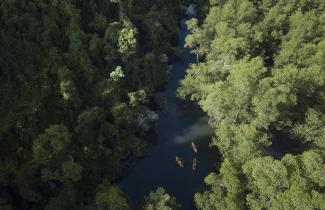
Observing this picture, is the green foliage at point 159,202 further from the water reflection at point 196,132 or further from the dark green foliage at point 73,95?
the water reflection at point 196,132

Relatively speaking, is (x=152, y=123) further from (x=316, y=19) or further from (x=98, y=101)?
(x=316, y=19)

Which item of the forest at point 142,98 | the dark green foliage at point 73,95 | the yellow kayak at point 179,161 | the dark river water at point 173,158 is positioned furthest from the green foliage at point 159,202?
the yellow kayak at point 179,161

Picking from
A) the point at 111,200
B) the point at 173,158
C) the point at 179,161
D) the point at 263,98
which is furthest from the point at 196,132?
the point at 111,200

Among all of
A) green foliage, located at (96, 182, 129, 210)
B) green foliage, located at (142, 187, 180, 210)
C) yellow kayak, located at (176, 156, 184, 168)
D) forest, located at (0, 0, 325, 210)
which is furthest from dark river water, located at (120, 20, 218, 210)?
green foliage, located at (96, 182, 129, 210)

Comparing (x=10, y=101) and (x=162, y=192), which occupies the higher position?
(x=10, y=101)

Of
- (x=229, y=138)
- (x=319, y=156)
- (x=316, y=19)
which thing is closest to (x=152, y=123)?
(x=229, y=138)

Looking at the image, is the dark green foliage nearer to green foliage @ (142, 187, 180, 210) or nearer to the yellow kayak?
green foliage @ (142, 187, 180, 210)

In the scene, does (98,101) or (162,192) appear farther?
(98,101)
